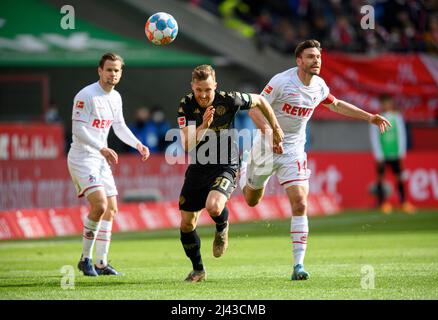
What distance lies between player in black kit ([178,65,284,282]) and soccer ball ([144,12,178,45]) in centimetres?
159

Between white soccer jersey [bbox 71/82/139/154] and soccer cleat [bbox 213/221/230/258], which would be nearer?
soccer cleat [bbox 213/221/230/258]

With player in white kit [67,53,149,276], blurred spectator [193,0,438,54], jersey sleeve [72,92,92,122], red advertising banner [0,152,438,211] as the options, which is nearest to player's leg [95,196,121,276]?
player in white kit [67,53,149,276]

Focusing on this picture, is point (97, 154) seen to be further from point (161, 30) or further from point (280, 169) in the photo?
point (280, 169)

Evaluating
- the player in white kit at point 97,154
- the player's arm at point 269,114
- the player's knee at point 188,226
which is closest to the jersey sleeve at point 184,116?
the player's arm at point 269,114

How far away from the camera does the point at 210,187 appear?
12.1m

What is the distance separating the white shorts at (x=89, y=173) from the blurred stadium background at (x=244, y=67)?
10010mm

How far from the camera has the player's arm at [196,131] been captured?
11.5 m

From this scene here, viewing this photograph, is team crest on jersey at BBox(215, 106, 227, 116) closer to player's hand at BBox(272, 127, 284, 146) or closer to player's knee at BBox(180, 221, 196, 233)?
Result: player's hand at BBox(272, 127, 284, 146)

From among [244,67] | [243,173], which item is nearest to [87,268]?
[243,173]

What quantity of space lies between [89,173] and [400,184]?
13.5 metres

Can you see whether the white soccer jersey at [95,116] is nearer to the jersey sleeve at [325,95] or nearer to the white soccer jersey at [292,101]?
the white soccer jersey at [292,101]

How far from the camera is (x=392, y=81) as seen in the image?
29875 millimetres

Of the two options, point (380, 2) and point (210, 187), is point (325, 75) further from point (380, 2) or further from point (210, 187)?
point (210, 187)

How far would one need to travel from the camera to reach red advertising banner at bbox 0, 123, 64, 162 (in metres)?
21.9
